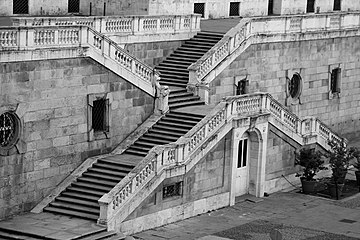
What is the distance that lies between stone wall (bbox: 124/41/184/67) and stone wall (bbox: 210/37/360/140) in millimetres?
2546

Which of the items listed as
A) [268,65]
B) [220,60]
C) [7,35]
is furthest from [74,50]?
[268,65]

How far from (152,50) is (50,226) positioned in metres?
13.0

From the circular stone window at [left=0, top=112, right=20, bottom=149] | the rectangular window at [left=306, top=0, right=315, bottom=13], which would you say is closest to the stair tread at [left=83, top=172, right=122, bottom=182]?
the circular stone window at [left=0, top=112, right=20, bottom=149]

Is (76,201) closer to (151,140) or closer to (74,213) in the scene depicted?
(74,213)

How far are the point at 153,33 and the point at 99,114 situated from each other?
22.1ft

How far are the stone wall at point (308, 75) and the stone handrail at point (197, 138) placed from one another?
11.5ft

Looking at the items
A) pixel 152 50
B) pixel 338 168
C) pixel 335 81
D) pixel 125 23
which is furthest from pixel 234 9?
pixel 338 168

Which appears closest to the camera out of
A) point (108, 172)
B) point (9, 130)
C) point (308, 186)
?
point (9, 130)

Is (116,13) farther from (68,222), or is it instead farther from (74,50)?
(68,222)

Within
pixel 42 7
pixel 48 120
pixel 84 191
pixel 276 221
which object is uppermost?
pixel 42 7

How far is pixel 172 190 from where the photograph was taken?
152 feet

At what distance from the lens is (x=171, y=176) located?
1802 inches

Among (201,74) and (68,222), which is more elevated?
(201,74)

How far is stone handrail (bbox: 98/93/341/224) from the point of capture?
43.1 metres
